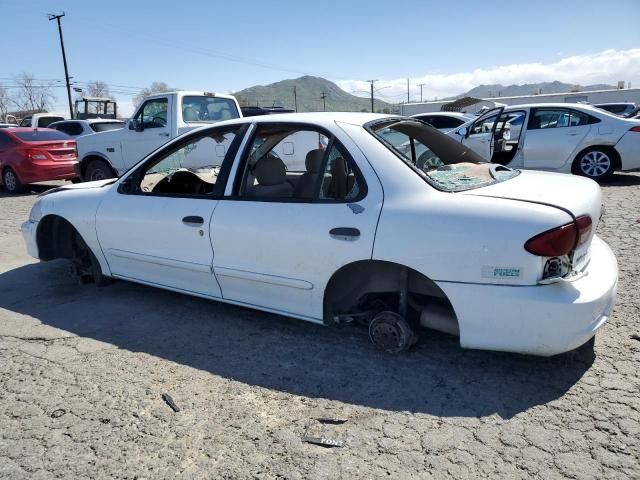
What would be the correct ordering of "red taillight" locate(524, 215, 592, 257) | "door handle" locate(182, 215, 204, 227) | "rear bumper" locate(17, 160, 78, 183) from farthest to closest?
1. "rear bumper" locate(17, 160, 78, 183)
2. "door handle" locate(182, 215, 204, 227)
3. "red taillight" locate(524, 215, 592, 257)

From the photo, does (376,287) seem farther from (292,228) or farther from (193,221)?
(193,221)

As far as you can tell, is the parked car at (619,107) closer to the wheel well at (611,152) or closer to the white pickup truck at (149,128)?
the wheel well at (611,152)

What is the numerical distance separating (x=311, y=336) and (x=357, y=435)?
3.80 ft

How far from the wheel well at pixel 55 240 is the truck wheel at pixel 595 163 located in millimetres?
8572

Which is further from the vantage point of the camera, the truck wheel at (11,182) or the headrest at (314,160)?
the truck wheel at (11,182)

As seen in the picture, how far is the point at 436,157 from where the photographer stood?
12.8ft

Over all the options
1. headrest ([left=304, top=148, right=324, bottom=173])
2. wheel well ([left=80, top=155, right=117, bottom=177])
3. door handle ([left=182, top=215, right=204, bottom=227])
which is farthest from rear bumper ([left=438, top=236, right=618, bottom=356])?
wheel well ([left=80, top=155, right=117, bottom=177])

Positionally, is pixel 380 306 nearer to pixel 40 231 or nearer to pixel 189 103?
pixel 40 231

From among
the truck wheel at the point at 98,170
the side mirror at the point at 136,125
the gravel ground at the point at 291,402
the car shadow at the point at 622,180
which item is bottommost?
the gravel ground at the point at 291,402

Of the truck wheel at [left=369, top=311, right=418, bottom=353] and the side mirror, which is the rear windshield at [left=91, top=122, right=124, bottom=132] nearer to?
the side mirror

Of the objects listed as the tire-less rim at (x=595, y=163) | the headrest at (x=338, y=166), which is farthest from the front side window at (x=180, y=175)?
the tire-less rim at (x=595, y=163)

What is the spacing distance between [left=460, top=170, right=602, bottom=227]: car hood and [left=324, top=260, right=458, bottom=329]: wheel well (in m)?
0.63

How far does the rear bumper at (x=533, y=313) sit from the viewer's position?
2506mm

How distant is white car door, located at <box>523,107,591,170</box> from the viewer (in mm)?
8766
